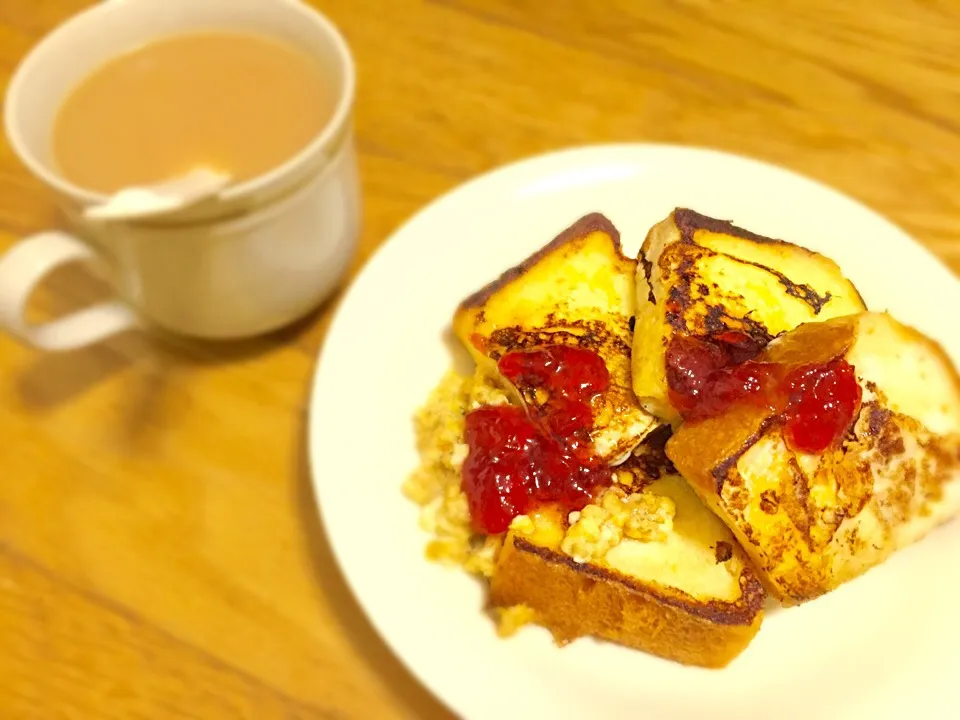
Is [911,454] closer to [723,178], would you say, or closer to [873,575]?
[873,575]

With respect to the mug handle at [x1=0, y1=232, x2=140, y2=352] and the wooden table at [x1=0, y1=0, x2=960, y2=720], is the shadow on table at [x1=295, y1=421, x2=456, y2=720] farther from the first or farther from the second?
the mug handle at [x1=0, y1=232, x2=140, y2=352]

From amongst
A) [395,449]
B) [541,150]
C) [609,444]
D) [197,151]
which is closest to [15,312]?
[197,151]

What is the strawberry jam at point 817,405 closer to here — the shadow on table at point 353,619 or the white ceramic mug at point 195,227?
the shadow on table at point 353,619

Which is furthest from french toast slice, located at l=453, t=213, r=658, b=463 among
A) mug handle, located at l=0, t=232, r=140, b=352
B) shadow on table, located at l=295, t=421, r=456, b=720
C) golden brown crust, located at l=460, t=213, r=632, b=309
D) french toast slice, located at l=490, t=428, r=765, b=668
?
mug handle, located at l=0, t=232, r=140, b=352

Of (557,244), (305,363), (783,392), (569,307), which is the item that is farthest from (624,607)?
(305,363)

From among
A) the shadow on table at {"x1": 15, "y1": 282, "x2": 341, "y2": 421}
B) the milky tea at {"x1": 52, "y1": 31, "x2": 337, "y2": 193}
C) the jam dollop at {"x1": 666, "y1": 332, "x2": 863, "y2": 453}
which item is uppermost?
the jam dollop at {"x1": 666, "y1": 332, "x2": 863, "y2": 453}

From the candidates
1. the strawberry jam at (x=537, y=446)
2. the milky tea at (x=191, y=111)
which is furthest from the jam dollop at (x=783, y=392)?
the milky tea at (x=191, y=111)
